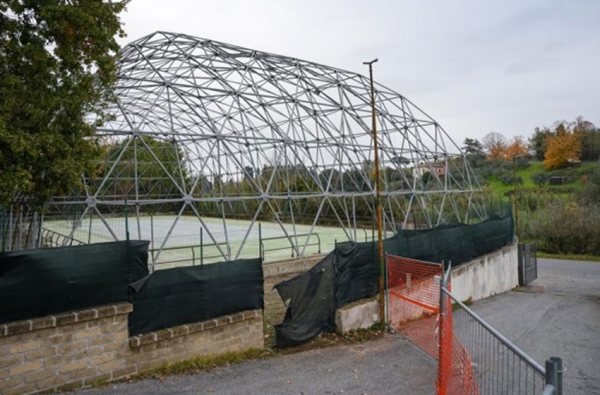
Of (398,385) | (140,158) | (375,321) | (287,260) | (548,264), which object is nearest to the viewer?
(398,385)

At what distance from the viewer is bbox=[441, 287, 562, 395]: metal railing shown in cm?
468

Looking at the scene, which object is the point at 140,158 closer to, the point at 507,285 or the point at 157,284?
the point at 507,285

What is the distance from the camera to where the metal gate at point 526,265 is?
22.5 m

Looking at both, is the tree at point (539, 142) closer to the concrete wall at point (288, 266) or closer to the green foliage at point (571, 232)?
the green foliage at point (571, 232)

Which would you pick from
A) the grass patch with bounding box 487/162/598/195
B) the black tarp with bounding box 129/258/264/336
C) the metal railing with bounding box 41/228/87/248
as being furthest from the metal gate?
the grass patch with bounding box 487/162/598/195

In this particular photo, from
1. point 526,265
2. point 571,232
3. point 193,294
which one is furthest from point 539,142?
point 193,294

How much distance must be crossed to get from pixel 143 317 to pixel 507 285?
17870mm

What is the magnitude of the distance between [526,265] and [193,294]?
19.6 m

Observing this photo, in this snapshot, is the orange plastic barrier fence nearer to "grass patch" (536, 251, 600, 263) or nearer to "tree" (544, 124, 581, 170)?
"grass patch" (536, 251, 600, 263)

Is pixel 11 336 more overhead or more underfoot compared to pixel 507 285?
more overhead

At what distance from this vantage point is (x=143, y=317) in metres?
8.12

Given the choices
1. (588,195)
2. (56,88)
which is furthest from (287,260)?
(588,195)

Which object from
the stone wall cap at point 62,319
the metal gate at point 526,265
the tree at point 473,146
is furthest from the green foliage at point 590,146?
the stone wall cap at point 62,319

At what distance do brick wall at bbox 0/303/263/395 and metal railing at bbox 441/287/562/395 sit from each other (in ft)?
15.3
